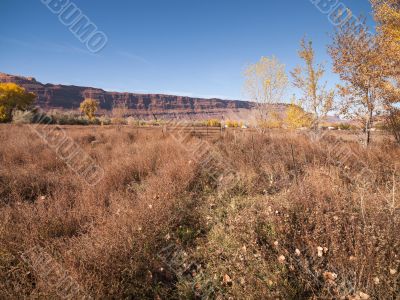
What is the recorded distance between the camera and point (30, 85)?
139m

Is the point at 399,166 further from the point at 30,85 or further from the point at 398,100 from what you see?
the point at 30,85

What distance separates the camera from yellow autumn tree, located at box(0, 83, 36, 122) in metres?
36.5

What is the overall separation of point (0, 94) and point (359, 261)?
56.3m

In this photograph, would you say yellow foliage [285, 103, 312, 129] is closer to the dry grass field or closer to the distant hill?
the dry grass field

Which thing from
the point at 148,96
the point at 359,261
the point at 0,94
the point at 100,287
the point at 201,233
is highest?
the point at 148,96

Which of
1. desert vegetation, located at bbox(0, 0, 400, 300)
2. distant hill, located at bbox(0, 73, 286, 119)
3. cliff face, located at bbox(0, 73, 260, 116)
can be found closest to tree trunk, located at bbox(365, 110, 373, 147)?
desert vegetation, located at bbox(0, 0, 400, 300)

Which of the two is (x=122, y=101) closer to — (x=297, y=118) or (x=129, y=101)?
(x=129, y=101)

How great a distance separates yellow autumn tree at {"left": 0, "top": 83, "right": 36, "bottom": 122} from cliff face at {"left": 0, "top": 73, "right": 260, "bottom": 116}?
7232 centimetres

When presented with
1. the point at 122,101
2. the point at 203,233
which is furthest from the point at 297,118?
the point at 122,101

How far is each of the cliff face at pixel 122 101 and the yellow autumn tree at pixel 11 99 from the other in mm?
72317

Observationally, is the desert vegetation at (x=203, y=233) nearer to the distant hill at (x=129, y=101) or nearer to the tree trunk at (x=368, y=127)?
the tree trunk at (x=368, y=127)

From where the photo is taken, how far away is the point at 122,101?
152 metres

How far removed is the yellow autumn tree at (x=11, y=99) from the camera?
36.5 metres

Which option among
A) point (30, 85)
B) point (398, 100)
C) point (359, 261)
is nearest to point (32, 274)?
point (359, 261)
